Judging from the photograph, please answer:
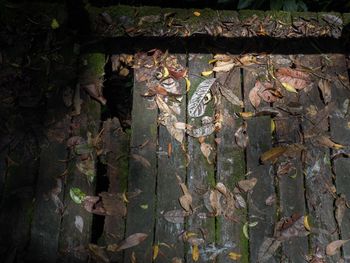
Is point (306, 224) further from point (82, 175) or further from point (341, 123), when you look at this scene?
point (82, 175)

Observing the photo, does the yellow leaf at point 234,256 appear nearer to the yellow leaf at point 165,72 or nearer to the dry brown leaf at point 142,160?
the dry brown leaf at point 142,160

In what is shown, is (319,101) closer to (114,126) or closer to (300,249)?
(300,249)

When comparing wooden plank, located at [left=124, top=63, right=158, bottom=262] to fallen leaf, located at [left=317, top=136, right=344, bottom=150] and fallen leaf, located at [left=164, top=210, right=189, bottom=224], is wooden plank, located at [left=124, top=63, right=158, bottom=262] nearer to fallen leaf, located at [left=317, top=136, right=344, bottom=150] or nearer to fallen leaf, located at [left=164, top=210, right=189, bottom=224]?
fallen leaf, located at [left=164, top=210, right=189, bottom=224]

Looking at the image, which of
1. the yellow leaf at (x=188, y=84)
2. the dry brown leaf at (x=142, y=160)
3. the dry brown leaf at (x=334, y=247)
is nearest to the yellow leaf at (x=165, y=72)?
the yellow leaf at (x=188, y=84)

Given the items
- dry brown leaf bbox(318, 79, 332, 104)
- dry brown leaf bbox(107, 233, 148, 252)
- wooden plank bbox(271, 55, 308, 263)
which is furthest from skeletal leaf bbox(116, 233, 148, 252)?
dry brown leaf bbox(318, 79, 332, 104)

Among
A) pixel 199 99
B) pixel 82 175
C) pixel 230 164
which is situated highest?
pixel 199 99

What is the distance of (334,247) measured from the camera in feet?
7.38

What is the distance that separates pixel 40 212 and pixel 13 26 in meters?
1.19

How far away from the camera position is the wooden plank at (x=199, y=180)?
2.27 metres

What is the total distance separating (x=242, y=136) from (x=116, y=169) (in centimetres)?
73

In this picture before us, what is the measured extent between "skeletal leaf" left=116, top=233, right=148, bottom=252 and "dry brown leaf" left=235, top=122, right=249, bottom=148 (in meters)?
0.73

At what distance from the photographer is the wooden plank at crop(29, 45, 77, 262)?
221 cm

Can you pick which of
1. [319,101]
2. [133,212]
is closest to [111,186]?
[133,212]

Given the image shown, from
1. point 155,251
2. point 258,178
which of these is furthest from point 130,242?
point 258,178
